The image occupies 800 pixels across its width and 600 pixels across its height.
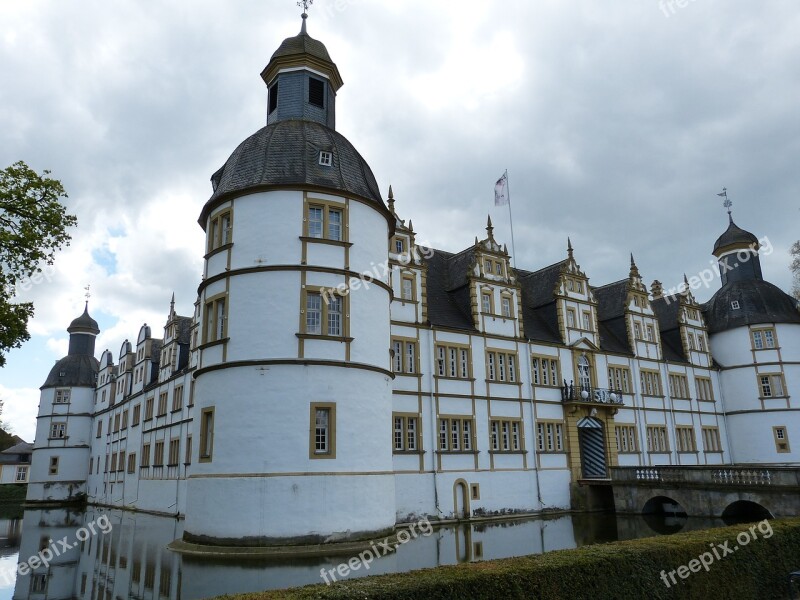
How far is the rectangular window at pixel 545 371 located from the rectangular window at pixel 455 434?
207 inches

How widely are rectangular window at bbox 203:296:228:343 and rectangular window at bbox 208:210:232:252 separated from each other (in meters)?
2.12

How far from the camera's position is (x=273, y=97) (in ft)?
88.5

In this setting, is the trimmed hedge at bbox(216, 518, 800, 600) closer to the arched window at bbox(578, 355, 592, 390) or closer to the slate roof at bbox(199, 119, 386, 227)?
the slate roof at bbox(199, 119, 386, 227)

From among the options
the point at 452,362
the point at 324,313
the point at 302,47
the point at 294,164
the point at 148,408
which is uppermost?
the point at 302,47

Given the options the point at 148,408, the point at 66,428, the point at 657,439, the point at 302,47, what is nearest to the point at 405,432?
the point at 302,47

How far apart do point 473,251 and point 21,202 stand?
21993 millimetres

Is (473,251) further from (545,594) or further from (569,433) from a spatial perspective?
(545,594)

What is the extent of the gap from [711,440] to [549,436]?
16557 mm

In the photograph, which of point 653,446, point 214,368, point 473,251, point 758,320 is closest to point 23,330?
point 214,368

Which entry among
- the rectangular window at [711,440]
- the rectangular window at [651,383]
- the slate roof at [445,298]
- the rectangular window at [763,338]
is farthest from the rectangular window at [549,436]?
the rectangular window at [763,338]

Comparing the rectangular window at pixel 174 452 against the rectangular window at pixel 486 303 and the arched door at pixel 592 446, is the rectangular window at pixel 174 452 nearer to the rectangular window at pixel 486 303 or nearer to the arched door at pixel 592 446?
the rectangular window at pixel 486 303

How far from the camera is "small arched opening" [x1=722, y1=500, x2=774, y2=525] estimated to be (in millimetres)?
25953

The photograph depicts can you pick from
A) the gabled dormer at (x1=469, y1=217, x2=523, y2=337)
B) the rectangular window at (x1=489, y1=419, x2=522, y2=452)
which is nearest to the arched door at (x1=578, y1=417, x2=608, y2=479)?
the rectangular window at (x1=489, y1=419, x2=522, y2=452)

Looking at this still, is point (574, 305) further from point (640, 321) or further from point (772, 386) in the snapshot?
point (772, 386)
